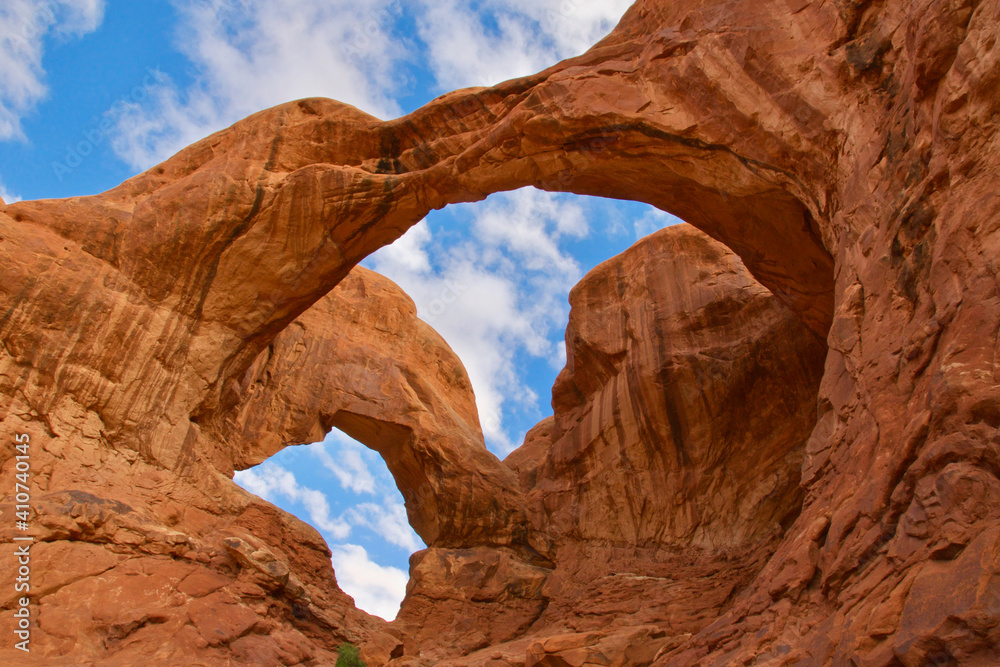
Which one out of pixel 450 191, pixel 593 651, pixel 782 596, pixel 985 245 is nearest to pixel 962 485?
pixel 985 245

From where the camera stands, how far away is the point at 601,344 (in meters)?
19.6

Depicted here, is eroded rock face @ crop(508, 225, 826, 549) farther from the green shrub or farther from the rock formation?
the green shrub

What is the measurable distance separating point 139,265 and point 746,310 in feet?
43.6

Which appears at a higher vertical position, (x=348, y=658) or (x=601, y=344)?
(x=601, y=344)

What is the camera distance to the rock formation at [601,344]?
22.2 feet

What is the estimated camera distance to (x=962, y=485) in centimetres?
595

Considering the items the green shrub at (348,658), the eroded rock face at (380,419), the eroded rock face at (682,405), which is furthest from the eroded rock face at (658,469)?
the green shrub at (348,658)

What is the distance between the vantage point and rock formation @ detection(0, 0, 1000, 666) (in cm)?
676

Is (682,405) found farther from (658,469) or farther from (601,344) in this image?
(601,344)

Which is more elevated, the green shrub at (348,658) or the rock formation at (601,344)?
the rock formation at (601,344)

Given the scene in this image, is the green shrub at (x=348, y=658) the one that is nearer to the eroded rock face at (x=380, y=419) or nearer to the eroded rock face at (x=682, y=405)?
the eroded rock face at (x=380, y=419)

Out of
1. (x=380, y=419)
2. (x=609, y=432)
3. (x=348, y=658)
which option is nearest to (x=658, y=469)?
(x=609, y=432)

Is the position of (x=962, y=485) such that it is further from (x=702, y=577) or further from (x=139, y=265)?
(x=139, y=265)

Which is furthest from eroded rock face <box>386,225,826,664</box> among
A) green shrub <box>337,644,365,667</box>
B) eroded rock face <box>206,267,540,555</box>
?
green shrub <box>337,644,365,667</box>
